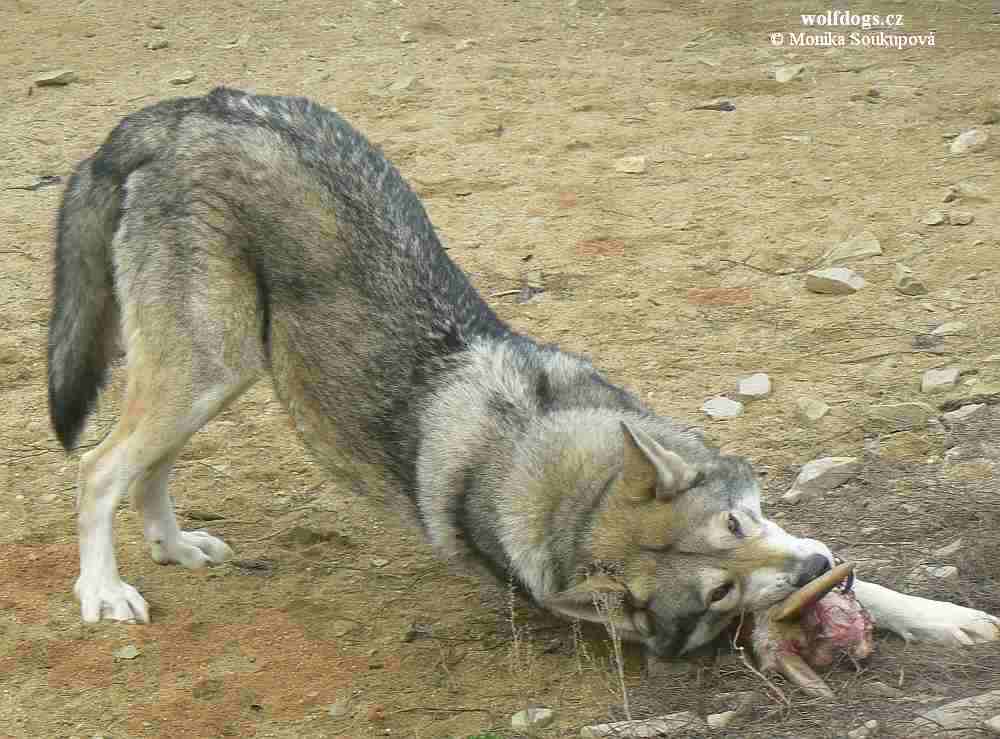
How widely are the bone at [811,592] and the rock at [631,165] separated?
459 centimetres

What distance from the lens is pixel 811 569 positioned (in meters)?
3.85

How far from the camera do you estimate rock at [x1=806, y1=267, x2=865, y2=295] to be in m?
6.56

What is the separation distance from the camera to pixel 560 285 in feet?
22.9

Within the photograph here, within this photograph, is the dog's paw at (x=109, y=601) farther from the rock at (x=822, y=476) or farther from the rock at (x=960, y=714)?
the rock at (x=960, y=714)

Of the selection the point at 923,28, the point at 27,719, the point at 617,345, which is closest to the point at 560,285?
the point at 617,345

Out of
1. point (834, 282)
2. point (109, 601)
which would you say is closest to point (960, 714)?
point (109, 601)

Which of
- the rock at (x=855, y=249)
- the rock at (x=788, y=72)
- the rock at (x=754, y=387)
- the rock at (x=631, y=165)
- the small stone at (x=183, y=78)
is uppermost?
the small stone at (x=183, y=78)

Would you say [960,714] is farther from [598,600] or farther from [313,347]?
[313,347]

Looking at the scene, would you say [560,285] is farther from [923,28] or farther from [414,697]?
[923,28]

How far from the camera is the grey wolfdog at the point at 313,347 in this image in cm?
442

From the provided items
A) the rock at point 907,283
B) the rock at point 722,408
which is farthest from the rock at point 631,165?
the rock at point 722,408

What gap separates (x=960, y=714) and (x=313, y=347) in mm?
2359

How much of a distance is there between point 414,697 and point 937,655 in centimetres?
155

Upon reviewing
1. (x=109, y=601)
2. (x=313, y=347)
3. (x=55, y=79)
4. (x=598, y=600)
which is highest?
(x=55, y=79)
